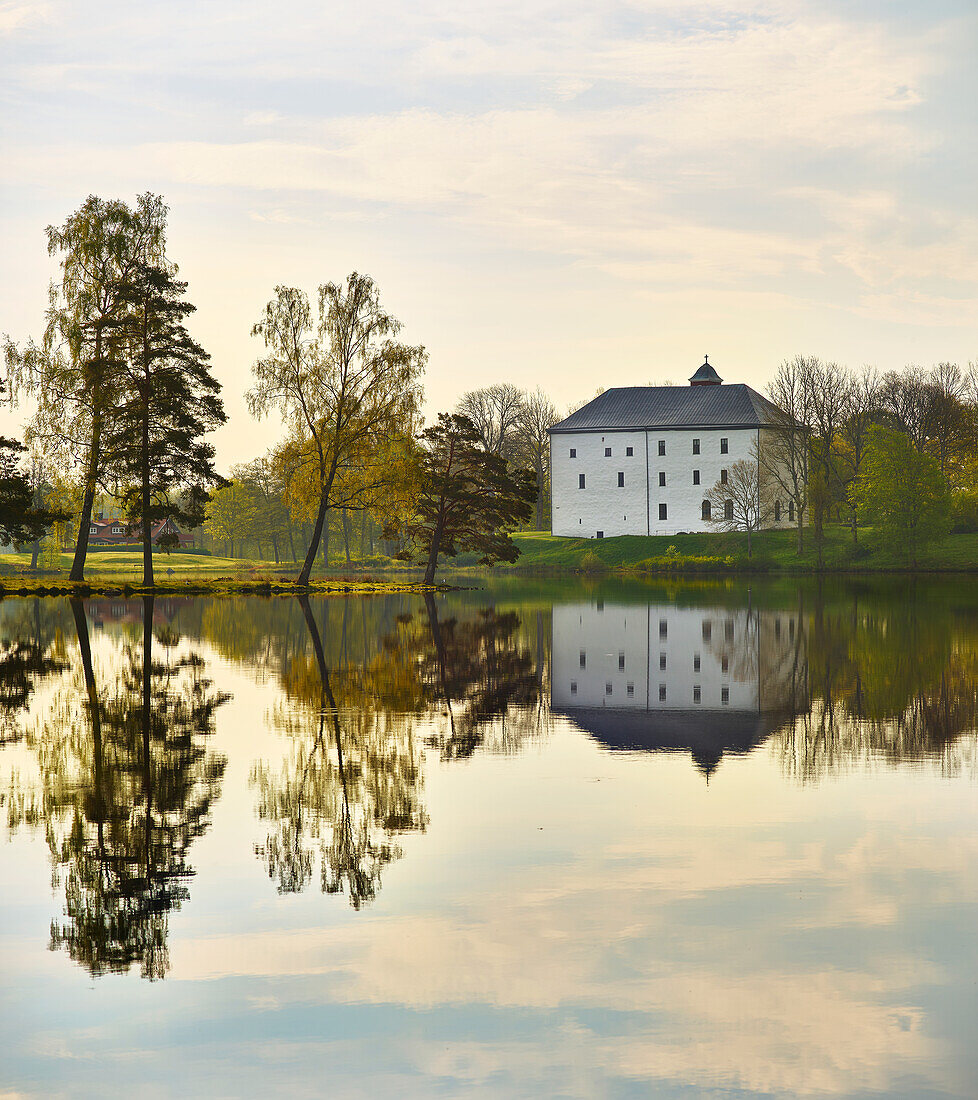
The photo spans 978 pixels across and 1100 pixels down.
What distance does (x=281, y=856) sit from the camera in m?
7.43

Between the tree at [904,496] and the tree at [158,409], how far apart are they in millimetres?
45360

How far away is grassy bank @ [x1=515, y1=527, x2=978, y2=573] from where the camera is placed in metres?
74.8

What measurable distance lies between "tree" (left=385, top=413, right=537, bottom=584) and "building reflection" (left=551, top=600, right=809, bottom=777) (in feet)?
77.1

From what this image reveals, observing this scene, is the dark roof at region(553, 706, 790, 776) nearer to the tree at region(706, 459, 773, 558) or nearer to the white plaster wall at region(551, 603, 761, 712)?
the white plaster wall at region(551, 603, 761, 712)

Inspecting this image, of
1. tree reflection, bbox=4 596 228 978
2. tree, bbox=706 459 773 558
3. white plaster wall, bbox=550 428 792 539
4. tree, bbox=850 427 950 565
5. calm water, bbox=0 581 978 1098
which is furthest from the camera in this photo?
white plaster wall, bbox=550 428 792 539

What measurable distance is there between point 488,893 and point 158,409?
124ft

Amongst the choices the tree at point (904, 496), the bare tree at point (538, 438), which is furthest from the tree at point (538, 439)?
the tree at point (904, 496)

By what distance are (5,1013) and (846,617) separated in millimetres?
28344

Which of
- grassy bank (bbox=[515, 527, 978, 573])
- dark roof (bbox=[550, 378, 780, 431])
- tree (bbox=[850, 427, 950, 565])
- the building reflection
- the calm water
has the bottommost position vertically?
the calm water

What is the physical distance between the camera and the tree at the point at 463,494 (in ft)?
174

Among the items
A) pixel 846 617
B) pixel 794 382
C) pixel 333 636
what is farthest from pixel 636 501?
pixel 333 636

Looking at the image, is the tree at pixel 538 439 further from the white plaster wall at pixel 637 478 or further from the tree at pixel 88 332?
the tree at pixel 88 332

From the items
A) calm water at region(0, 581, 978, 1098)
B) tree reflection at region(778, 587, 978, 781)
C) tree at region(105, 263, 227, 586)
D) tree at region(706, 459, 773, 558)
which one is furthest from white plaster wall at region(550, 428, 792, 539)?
calm water at region(0, 581, 978, 1098)

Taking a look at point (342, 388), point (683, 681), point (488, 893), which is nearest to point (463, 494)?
point (342, 388)
